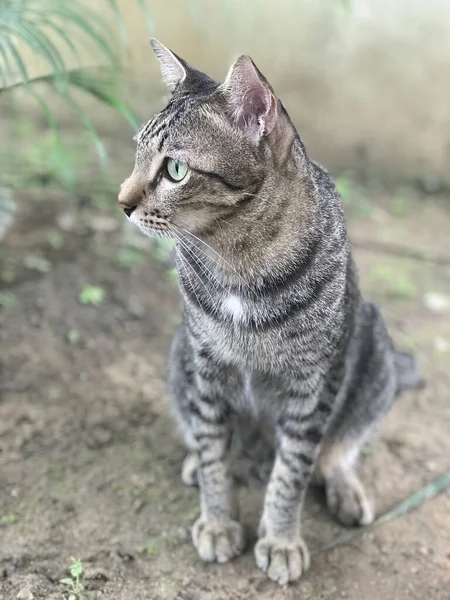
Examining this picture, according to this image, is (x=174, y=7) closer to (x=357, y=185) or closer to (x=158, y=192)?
(x=357, y=185)

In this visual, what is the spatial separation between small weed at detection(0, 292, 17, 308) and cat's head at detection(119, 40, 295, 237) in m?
1.32

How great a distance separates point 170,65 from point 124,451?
1.28 m

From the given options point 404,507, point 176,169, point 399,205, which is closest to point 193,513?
point 404,507

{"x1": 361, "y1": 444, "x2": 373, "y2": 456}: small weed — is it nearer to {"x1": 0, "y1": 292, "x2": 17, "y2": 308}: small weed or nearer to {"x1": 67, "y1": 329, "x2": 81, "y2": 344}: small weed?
{"x1": 67, "y1": 329, "x2": 81, "y2": 344}: small weed

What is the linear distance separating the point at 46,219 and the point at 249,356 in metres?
1.97

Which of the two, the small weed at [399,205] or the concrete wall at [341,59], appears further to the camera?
the small weed at [399,205]

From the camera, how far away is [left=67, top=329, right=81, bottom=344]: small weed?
248 cm

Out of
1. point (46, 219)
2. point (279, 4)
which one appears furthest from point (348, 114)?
point (46, 219)

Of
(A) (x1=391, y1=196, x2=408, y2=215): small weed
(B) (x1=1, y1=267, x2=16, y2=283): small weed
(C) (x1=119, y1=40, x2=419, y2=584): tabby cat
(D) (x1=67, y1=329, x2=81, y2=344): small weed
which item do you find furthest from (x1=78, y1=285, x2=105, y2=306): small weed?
(A) (x1=391, y1=196, x2=408, y2=215): small weed

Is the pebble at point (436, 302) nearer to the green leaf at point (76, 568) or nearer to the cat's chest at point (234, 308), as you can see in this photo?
the cat's chest at point (234, 308)

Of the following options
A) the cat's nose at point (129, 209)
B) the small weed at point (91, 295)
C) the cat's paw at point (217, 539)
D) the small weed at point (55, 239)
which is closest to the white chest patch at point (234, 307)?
the cat's nose at point (129, 209)

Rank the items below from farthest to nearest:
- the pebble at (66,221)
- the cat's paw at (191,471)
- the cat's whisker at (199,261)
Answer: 1. the pebble at (66,221)
2. the cat's paw at (191,471)
3. the cat's whisker at (199,261)

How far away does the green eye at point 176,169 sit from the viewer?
1370mm

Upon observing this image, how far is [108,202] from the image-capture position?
344 centimetres
